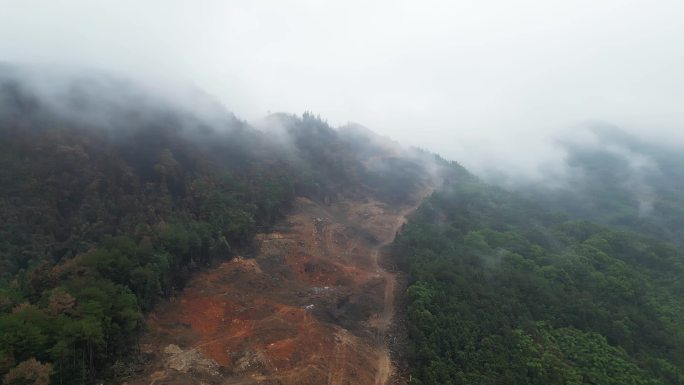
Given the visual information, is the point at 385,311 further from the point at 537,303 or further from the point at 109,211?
the point at 109,211

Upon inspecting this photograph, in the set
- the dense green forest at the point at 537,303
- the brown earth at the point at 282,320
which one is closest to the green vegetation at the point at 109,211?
the brown earth at the point at 282,320

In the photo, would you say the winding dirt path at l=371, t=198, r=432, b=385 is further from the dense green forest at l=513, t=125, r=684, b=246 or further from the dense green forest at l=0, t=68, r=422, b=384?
the dense green forest at l=513, t=125, r=684, b=246

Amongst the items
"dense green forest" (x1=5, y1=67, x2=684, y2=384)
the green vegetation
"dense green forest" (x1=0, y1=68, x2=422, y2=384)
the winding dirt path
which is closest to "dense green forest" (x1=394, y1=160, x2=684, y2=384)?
"dense green forest" (x1=5, y1=67, x2=684, y2=384)

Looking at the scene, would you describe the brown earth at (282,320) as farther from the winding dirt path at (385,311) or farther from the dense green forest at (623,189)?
the dense green forest at (623,189)

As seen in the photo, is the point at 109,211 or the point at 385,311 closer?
the point at 385,311

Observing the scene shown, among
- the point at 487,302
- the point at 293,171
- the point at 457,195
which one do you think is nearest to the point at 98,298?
the point at 487,302

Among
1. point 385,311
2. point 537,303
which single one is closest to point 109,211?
point 385,311

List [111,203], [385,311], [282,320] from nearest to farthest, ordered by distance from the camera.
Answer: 1. [282,320]
2. [385,311]
3. [111,203]
